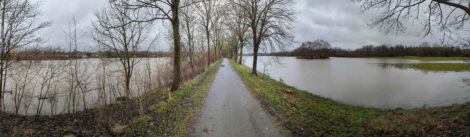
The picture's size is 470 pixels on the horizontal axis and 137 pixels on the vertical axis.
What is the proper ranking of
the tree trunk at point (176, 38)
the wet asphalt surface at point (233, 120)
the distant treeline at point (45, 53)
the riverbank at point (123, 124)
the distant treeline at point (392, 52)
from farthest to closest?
the distant treeline at point (392, 52)
the tree trunk at point (176, 38)
the distant treeline at point (45, 53)
the riverbank at point (123, 124)
the wet asphalt surface at point (233, 120)

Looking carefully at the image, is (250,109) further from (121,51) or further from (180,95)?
(121,51)

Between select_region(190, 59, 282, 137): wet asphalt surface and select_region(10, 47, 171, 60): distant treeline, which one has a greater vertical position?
select_region(10, 47, 171, 60): distant treeline

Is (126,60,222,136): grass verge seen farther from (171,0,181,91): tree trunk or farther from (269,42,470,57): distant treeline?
(269,42,470,57): distant treeline

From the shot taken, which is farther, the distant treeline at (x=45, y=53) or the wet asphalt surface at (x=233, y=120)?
the distant treeline at (x=45, y=53)

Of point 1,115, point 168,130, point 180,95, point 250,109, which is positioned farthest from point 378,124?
point 1,115

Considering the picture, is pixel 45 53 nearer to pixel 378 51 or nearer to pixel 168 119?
pixel 168 119

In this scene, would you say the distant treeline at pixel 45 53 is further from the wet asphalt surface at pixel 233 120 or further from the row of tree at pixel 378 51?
the row of tree at pixel 378 51

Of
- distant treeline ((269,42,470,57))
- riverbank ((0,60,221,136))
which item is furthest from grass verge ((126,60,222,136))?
distant treeline ((269,42,470,57))

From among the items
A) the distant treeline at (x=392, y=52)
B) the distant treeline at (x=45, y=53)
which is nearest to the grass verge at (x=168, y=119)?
the distant treeline at (x=45, y=53)

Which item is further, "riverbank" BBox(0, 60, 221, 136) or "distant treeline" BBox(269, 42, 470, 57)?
"distant treeline" BBox(269, 42, 470, 57)

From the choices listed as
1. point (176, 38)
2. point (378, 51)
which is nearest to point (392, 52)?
point (378, 51)

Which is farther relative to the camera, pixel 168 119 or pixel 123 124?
pixel 168 119

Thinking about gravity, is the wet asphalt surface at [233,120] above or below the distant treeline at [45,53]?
below

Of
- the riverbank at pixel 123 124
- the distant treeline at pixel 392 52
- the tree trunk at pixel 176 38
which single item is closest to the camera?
the riverbank at pixel 123 124
